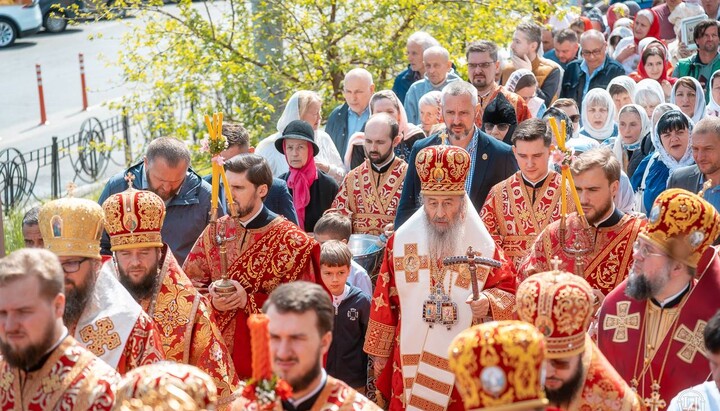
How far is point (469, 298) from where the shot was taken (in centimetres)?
659

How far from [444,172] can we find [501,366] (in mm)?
2799

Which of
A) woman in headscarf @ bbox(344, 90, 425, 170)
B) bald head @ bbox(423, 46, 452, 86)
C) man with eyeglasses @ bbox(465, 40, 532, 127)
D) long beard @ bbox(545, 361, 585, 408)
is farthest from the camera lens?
bald head @ bbox(423, 46, 452, 86)

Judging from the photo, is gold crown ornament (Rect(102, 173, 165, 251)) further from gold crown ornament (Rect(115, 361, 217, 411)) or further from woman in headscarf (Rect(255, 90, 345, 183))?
woman in headscarf (Rect(255, 90, 345, 183))

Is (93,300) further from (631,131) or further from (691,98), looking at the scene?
(691,98)

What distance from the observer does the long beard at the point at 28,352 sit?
4.55 metres

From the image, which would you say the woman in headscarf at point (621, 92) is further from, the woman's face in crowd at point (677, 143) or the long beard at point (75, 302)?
the long beard at point (75, 302)

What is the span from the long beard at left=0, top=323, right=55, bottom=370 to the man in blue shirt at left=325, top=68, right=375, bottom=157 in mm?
5914

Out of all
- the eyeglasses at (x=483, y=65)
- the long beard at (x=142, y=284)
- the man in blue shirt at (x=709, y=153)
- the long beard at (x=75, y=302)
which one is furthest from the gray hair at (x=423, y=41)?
the long beard at (x=75, y=302)

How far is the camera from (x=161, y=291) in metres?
6.22

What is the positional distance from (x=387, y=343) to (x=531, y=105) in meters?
4.38

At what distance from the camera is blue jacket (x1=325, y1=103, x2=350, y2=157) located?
10.4 metres

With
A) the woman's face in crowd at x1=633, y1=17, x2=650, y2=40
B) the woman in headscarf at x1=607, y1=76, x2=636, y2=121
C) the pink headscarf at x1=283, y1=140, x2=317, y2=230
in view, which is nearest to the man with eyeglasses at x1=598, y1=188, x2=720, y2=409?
the pink headscarf at x1=283, y1=140, x2=317, y2=230

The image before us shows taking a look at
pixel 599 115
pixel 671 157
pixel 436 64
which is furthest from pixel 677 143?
pixel 436 64

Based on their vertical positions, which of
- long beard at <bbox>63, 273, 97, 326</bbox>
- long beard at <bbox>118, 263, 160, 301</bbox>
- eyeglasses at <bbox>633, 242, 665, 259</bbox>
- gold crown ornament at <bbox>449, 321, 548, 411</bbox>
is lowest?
long beard at <bbox>118, 263, 160, 301</bbox>
